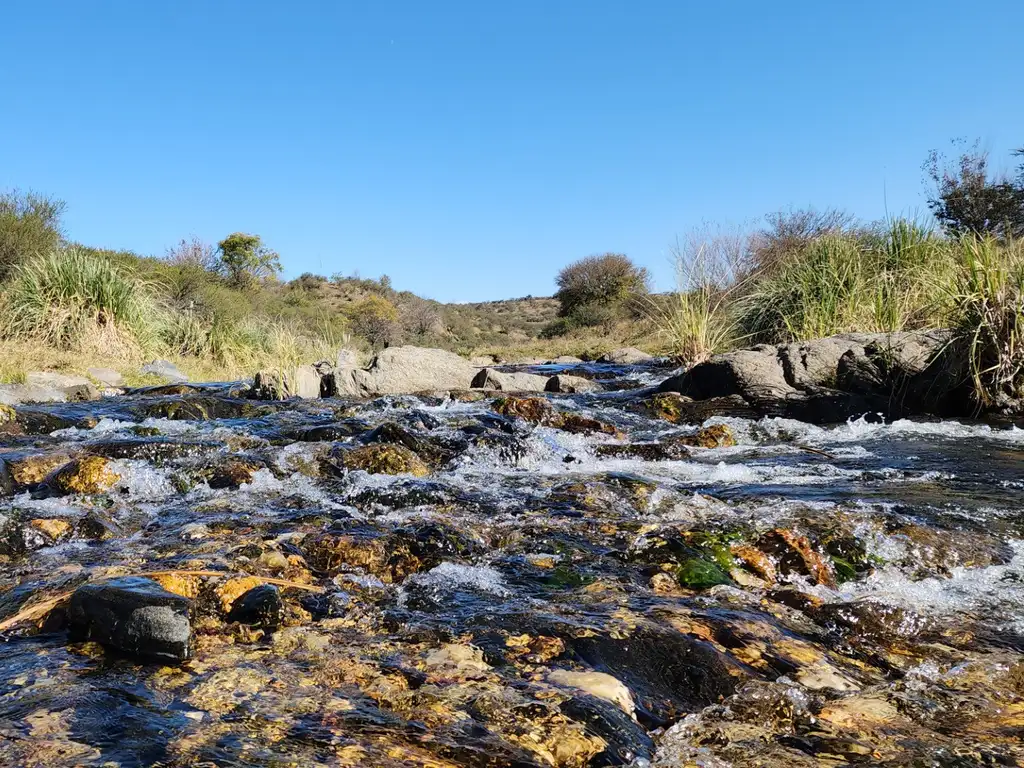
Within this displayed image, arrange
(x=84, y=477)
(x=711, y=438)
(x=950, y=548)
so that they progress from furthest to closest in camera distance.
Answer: (x=711, y=438) < (x=84, y=477) < (x=950, y=548)

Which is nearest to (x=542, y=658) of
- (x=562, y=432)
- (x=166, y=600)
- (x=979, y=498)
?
(x=166, y=600)

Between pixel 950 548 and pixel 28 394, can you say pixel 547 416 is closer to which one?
pixel 950 548

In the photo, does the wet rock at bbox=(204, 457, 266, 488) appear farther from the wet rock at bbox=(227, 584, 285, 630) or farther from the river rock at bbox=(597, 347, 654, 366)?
the river rock at bbox=(597, 347, 654, 366)

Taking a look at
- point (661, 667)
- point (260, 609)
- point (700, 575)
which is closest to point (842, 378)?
point (700, 575)

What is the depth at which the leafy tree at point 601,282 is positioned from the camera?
118 feet

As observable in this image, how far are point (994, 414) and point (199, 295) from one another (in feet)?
54.3

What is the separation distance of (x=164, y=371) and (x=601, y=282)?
91.7ft

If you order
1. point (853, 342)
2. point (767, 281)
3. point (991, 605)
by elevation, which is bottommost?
point (991, 605)

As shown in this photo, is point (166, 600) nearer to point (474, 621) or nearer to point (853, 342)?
point (474, 621)

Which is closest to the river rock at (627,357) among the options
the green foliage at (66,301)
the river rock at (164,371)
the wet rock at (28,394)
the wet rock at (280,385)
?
the wet rock at (280,385)

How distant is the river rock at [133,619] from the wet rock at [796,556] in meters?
2.43

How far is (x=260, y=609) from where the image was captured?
2.31 meters

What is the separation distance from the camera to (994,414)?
655cm

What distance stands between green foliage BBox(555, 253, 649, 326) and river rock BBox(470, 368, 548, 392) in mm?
24400
